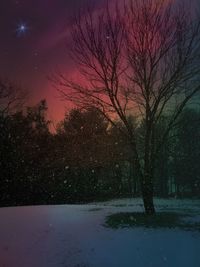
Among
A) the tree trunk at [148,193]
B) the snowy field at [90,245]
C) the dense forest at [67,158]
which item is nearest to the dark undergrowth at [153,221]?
the tree trunk at [148,193]

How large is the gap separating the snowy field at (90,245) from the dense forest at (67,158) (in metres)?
11.3

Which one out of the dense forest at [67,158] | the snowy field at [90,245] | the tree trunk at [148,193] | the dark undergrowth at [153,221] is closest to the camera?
the snowy field at [90,245]

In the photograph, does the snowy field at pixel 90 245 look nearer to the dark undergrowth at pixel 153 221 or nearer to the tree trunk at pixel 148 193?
the dark undergrowth at pixel 153 221

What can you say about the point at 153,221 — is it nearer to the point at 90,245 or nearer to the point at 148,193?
the point at 148,193

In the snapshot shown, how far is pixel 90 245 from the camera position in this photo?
1075 centimetres

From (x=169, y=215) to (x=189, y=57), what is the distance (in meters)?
5.61

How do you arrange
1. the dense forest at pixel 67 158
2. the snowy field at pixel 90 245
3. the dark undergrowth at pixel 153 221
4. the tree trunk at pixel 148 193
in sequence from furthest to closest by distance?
1. the dense forest at pixel 67 158
2. the tree trunk at pixel 148 193
3. the dark undergrowth at pixel 153 221
4. the snowy field at pixel 90 245

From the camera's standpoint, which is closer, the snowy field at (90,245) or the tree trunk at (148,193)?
the snowy field at (90,245)

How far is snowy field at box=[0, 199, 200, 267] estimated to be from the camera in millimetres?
9133

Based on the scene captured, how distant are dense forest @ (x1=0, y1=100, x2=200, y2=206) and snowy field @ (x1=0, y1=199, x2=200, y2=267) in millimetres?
11297

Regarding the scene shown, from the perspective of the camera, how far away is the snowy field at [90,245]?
9.13 meters

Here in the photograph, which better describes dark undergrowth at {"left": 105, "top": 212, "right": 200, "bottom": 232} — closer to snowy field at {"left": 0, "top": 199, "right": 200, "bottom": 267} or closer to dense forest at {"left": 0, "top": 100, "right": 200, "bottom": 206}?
snowy field at {"left": 0, "top": 199, "right": 200, "bottom": 267}

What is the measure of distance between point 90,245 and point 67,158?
18.0 m

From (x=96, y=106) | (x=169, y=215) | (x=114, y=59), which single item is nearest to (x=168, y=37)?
(x=114, y=59)
